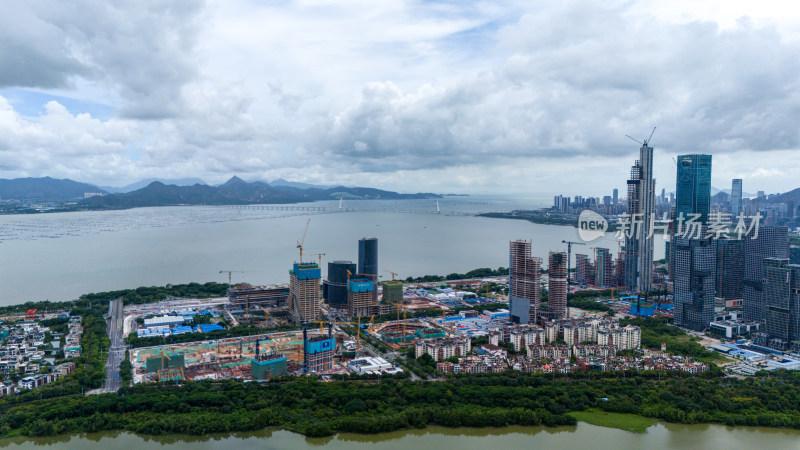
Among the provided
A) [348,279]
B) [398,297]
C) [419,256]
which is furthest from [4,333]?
[419,256]

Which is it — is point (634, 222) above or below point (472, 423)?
above

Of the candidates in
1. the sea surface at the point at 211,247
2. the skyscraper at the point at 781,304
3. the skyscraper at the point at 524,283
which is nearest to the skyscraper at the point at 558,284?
the skyscraper at the point at 524,283

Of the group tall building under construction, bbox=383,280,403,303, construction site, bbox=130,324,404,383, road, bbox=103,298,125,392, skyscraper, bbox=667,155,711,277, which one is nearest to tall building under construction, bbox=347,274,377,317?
tall building under construction, bbox=383,280,403,303

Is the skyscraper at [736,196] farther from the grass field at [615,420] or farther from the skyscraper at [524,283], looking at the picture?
the grass field at [615,420]

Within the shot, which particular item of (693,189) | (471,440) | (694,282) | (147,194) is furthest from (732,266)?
(147,194)

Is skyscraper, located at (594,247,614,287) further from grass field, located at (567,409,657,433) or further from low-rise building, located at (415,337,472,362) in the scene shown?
grass field, located at (567,409,657,433)

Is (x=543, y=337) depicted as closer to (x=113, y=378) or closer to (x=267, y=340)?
(x=267, y=340)
